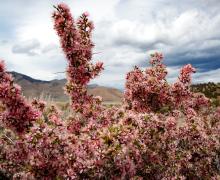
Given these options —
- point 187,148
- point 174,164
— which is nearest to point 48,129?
point 174,164

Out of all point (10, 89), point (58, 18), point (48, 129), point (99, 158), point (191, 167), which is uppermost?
point (58, 18)

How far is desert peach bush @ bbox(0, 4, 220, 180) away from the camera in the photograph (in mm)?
7566

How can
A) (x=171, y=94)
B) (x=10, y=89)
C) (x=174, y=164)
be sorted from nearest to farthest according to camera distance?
(x=10, y=89) < (x=174, y=164) < (x=171, y=94)

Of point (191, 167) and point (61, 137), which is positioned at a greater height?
point (61, 137)

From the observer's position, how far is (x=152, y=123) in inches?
404

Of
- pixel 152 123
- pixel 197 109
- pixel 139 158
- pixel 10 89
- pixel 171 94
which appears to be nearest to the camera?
pixel 10 89

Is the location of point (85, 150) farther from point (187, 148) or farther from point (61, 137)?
point (187, 148)

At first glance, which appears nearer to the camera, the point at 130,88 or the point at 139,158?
the point at 139,158

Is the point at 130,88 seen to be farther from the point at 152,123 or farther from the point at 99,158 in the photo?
the point at 99,158

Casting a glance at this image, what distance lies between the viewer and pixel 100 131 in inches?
316

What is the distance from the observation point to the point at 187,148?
13.1 m

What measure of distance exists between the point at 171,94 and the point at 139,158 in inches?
148

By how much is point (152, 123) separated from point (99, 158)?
127 inches

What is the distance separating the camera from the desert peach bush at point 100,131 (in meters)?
7.57
